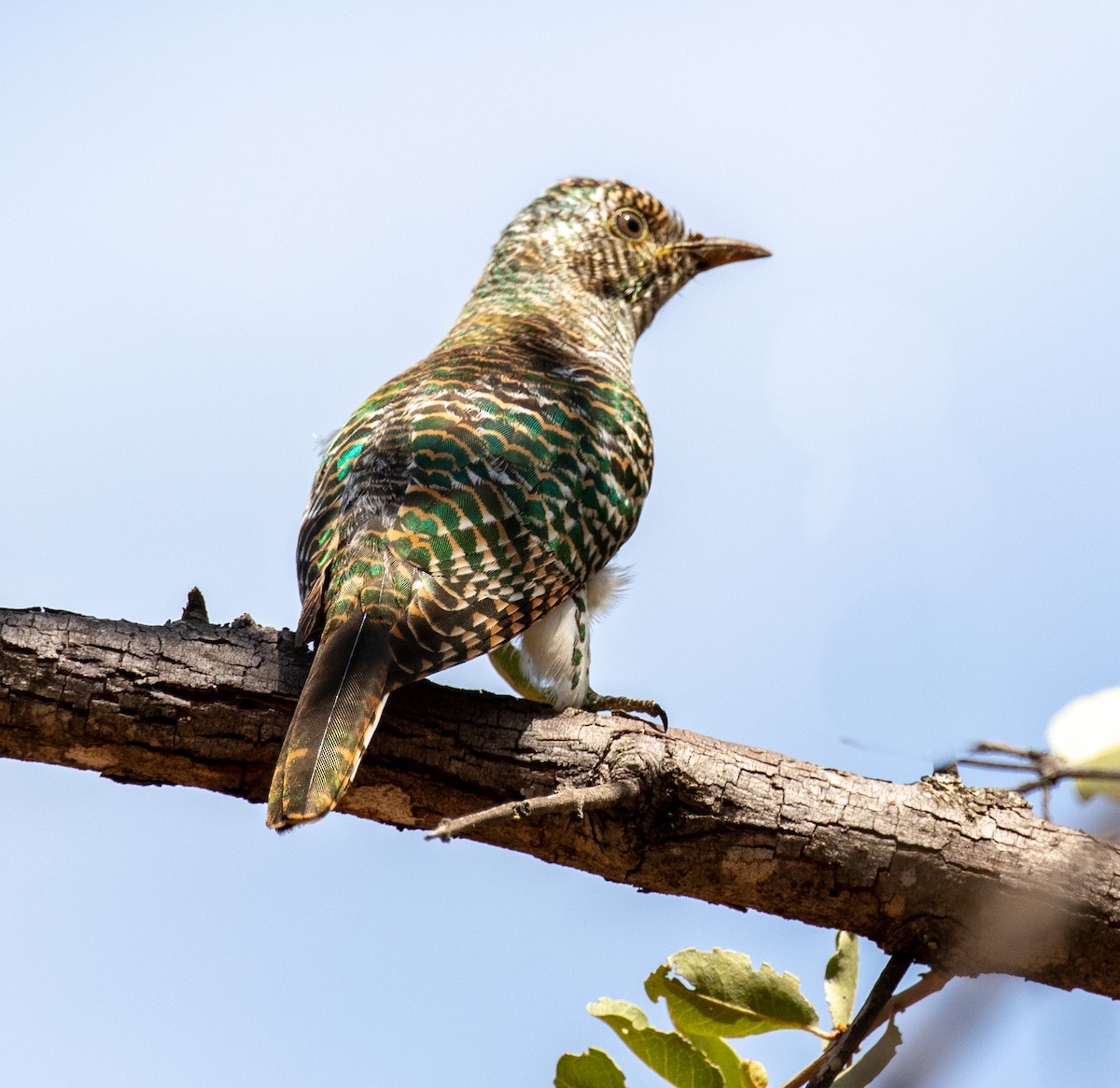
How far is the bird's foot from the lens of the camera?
361 cm

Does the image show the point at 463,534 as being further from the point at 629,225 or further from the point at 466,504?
the point at 629,225

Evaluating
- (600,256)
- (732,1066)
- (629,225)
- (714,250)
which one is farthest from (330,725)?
(714,250)

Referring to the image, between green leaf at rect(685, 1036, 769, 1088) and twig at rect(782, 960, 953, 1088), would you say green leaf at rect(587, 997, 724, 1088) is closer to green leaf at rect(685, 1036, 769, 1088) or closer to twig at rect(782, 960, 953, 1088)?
green leaf at rect(685, 1036, 769, 1088)

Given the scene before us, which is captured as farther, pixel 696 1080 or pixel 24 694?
pixel 24 694

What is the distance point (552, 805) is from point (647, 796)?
49 centimetres

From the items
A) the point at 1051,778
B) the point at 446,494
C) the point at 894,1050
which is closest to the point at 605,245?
the point at 446,494

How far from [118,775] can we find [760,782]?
148 cm

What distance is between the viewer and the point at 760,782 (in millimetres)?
3045

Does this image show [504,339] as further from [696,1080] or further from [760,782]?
[696,1080]

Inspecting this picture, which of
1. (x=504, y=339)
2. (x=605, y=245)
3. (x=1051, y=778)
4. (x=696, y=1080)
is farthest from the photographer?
(x=605, y=245)

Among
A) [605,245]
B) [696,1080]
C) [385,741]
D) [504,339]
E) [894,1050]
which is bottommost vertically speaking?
[696,1080]

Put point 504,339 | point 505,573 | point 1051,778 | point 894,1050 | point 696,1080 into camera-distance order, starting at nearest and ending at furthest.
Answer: point 1051,778, point 696,1080, point 894,1050, point 505,573, point 504,339

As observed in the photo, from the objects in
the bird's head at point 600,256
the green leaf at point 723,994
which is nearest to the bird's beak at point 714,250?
the bird's head at point 600,256

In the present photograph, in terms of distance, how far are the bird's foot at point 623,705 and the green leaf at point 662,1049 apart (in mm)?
1155
